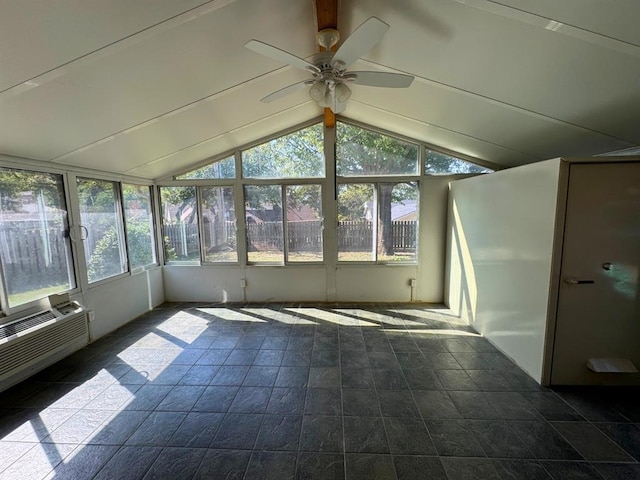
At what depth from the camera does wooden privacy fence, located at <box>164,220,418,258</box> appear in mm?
4598

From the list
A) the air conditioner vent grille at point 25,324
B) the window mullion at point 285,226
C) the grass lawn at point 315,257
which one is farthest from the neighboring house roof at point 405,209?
the air conditioner vent grille at point 25,324

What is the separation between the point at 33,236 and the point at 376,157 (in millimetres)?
4358

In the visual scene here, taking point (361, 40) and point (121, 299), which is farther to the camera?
point (121, 299)

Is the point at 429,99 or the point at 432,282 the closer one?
the point at 429,99

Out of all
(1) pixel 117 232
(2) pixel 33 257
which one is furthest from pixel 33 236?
(1) pixel 117 232

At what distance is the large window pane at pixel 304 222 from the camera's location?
458 cm

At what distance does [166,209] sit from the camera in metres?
4.76

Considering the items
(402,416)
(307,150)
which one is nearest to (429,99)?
(307,150)

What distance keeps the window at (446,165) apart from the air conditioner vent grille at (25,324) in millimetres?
5051

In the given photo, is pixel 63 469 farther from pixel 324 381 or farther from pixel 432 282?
pixel 432 282

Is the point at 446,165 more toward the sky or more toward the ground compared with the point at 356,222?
more toward the sky

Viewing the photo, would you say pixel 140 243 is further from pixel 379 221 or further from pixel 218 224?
pixel 379 221

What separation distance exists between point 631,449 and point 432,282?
2908 mm

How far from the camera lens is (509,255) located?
9.45 ft
